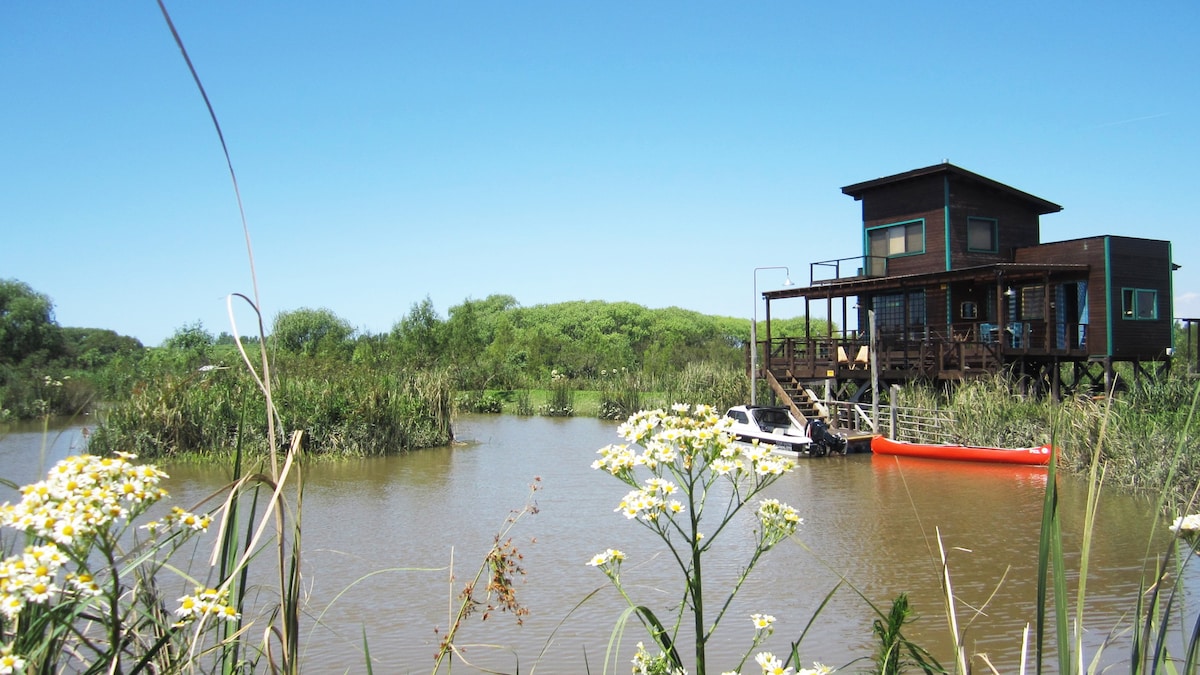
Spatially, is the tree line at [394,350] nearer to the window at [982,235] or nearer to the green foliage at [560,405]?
the green foliage at [560,405]

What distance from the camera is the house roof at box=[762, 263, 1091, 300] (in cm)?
2362

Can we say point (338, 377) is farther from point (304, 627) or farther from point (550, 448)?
point (304, 627)

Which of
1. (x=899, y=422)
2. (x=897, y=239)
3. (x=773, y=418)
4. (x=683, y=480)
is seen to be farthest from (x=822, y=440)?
(x=683, y=480)

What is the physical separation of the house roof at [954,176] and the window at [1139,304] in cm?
517

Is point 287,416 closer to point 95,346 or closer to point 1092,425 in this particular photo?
point 1092,425

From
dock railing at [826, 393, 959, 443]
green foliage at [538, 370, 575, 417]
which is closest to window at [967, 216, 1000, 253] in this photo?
dock railing at [826, 393, 959, 443]

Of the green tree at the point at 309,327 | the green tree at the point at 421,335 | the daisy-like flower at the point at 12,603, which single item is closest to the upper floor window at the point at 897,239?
the green tree at the point at 421,335

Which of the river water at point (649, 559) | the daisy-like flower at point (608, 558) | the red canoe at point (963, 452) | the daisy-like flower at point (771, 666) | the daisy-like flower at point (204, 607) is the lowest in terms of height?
the river water at point (649, 559)

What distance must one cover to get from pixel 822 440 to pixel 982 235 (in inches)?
394

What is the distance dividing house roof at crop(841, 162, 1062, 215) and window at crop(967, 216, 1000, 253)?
3.52 ft

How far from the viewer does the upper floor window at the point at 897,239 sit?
28922mm

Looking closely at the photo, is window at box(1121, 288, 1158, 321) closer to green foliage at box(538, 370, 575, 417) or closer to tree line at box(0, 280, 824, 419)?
tree line at box(0, 280, 824, 419)

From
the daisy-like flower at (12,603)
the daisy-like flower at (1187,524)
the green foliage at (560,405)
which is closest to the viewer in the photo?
the daisy-like flower at (12,603)

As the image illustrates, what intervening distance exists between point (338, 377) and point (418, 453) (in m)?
3.34
